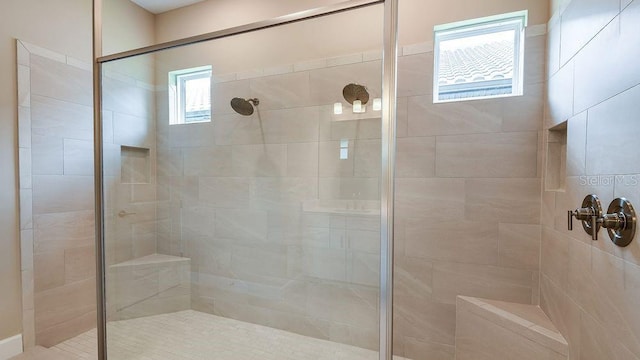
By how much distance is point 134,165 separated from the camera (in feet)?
7.23

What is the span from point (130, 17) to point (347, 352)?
10.2 feet

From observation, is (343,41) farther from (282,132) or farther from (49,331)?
(49,331)

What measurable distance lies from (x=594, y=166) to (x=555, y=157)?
480 millimetres

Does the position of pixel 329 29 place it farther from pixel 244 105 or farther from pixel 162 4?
pixel 162 4

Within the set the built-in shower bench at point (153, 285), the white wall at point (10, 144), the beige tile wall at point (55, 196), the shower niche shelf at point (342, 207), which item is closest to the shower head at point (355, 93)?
the shower niche shelf at point (342, 207)

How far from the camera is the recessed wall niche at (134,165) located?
211cm

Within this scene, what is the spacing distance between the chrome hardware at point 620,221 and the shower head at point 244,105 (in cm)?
191

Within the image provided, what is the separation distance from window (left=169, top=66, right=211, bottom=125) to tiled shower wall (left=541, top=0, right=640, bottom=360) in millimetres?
2172

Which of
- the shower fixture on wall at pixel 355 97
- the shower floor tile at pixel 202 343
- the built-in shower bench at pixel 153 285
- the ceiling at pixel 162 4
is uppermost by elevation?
the ceiling at pixel 162 4

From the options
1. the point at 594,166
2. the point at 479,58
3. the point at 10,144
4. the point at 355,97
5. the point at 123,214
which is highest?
the point at 479,58

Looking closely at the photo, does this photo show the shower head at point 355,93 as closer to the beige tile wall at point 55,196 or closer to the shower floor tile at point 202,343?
the shower floor tile at point 202,343

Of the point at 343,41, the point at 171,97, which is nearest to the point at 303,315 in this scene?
the point at 343,41

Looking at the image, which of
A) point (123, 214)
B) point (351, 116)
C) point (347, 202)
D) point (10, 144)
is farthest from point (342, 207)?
→ point (10, 144)

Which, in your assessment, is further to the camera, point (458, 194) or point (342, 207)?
point (342, 207)
